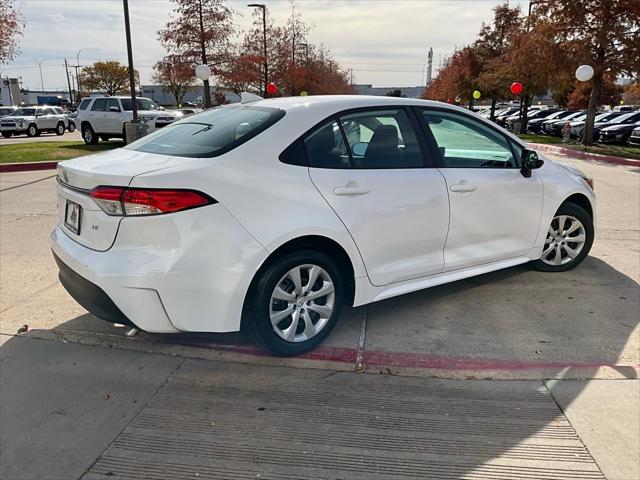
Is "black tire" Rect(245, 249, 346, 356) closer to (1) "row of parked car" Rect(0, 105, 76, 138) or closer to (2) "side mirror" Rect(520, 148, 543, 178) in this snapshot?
(2) "side mirror" Rect(520, 148, 543, 178)

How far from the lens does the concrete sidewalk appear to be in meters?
2.58

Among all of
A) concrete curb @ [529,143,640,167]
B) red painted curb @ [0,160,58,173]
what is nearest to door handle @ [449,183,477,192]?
red painted curb @ [0,160,58,173]

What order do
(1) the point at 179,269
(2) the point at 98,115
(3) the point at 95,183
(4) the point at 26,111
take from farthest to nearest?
(4) the point at 26,111 < (2) the point at 98,115 < (3) the point at 95,183 < (1) the point at 179,269

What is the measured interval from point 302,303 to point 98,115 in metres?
18.1

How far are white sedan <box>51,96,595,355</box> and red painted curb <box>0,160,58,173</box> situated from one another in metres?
11.5

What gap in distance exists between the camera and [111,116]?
18875 millimetres

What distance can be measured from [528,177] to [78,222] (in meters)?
3.57

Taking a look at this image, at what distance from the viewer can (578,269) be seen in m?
5.36

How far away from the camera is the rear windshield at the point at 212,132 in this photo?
3.37 meters

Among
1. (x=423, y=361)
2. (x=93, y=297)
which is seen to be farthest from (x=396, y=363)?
(x=93, y=297)

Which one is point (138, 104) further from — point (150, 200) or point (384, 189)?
point (150, 200)

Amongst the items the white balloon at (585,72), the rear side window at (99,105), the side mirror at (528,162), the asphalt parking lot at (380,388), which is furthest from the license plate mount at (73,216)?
the white balloon at (585,72)

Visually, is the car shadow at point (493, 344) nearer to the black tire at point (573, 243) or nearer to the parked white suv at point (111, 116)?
the black tire at point (573, 243)

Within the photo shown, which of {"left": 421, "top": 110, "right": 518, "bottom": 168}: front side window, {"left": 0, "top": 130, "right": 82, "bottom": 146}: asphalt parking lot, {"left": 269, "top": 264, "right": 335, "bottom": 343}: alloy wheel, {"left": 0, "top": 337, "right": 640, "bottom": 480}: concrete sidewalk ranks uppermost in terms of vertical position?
{"left": 421, "top": 110, "right": 518, "bottom": 168}: front side window
